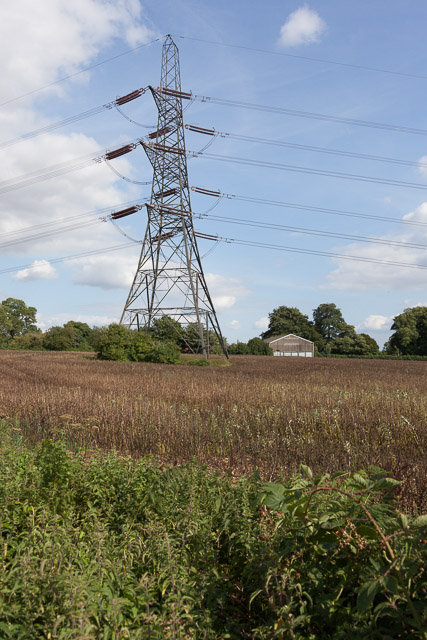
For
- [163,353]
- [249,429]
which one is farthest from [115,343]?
[249,429]

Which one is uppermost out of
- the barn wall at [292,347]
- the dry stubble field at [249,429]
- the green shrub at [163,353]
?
the barn wall at [292,347]

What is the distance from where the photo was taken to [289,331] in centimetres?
9919

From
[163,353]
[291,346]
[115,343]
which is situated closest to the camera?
[163,353]

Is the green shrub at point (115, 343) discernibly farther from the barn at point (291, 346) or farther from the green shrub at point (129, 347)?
the barn at point (291, 346)

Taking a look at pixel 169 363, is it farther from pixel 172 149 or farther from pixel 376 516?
pixel 376 516

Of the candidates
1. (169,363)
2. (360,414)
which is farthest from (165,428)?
(169,363)

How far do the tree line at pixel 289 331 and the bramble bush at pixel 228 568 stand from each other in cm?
3704

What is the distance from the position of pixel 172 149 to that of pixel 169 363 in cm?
1745

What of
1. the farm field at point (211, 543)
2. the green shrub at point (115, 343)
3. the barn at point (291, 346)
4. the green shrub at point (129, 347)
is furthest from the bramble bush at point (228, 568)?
the barn at point (291, 346)

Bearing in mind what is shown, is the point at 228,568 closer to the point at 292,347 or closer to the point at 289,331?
the point at 292,347

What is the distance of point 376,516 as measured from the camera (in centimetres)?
238

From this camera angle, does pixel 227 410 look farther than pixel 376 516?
Yes

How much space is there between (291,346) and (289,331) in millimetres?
13951

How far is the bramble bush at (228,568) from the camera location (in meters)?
2.08
